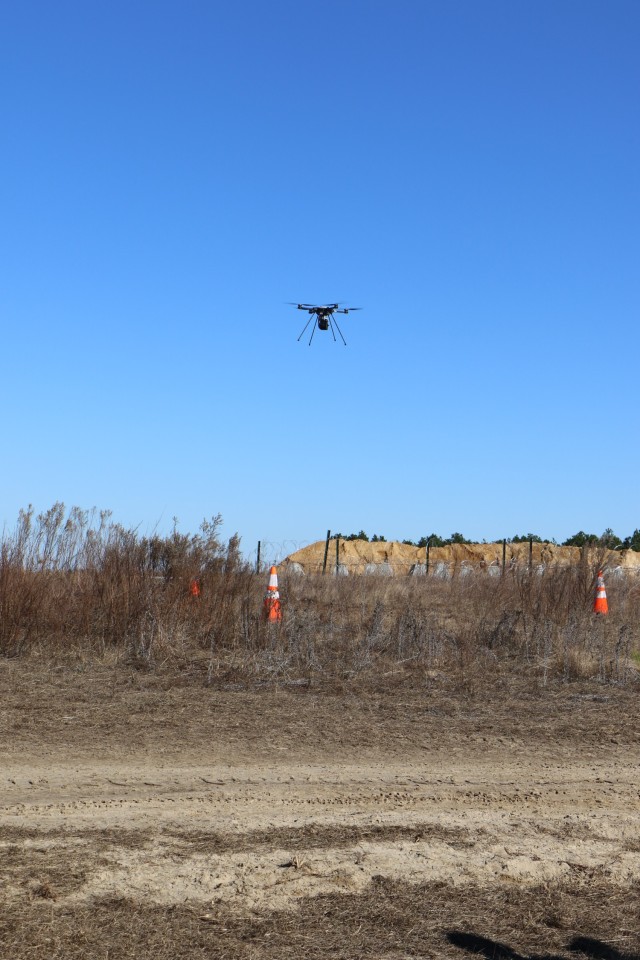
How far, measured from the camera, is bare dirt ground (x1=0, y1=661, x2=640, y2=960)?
433 cm

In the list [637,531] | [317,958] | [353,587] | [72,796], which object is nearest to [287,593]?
[353,587]

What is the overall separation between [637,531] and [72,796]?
46.1 m

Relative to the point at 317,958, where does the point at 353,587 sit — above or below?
above

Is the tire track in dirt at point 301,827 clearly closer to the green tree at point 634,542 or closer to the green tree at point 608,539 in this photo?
the green tree at point 608,539

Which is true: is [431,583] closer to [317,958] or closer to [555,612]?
[555,612]

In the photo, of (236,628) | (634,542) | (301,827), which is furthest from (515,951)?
(634,542)

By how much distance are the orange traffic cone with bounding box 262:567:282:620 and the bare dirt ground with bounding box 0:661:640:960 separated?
2894 mm

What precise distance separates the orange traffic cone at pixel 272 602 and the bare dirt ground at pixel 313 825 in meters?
2.89

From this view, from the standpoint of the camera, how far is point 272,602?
13.0 metres

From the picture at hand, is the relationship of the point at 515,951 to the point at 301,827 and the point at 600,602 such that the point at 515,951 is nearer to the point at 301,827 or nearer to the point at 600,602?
the point at 301,827

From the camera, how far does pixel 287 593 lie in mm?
14375

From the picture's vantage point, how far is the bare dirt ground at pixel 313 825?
433 centimetres

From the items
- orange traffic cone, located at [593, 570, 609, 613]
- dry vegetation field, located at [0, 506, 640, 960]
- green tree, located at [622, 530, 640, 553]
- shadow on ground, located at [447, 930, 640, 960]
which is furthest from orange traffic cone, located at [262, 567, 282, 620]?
green tree, located at [622, 530, 640, 553]

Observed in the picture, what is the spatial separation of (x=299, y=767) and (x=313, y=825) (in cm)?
143
